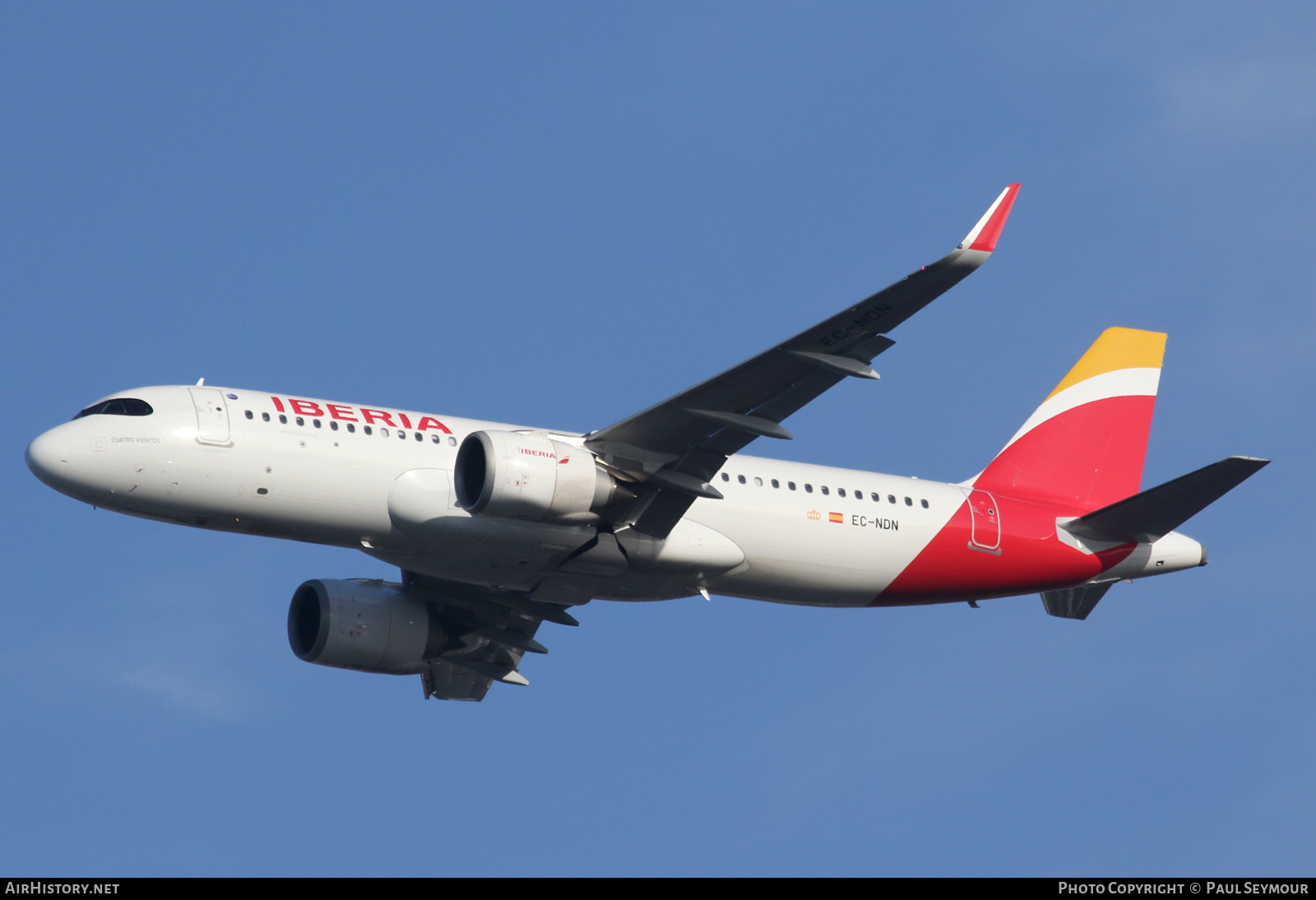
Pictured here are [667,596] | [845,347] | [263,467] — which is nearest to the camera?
[845,347]

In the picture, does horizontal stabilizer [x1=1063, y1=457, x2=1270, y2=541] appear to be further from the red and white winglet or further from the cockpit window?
the cockpit window

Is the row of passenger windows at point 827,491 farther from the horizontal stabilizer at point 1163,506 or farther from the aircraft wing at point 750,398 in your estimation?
the horizontal stabilizer at point 1163,506

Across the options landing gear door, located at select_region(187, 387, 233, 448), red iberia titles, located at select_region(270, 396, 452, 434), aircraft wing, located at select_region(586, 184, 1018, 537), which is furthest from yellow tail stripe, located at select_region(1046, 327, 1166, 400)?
landing gear door, located at select_region(187, 387, 233, 448)

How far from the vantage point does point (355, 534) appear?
3481cm

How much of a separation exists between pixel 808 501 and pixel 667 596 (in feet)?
12.8

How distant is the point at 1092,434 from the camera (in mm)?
43250

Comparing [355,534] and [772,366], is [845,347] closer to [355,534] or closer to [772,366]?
[772,366]

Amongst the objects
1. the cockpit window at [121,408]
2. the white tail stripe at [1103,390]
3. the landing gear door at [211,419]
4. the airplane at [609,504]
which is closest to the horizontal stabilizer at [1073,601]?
the airplane at [609,504]

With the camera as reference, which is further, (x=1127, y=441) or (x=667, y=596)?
(x=1127, y=441)

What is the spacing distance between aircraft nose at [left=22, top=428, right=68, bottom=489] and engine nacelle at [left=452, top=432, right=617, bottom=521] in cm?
804

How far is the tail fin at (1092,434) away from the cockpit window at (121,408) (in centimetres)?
1993

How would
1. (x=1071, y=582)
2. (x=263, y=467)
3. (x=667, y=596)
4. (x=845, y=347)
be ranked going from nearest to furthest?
(x=845, y=347)
(x=263, y=467)
(x=667, y=596)
(x=1071, y=582)

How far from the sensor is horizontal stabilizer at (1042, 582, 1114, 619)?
136ft

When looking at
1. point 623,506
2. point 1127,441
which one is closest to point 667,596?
point 623,506
